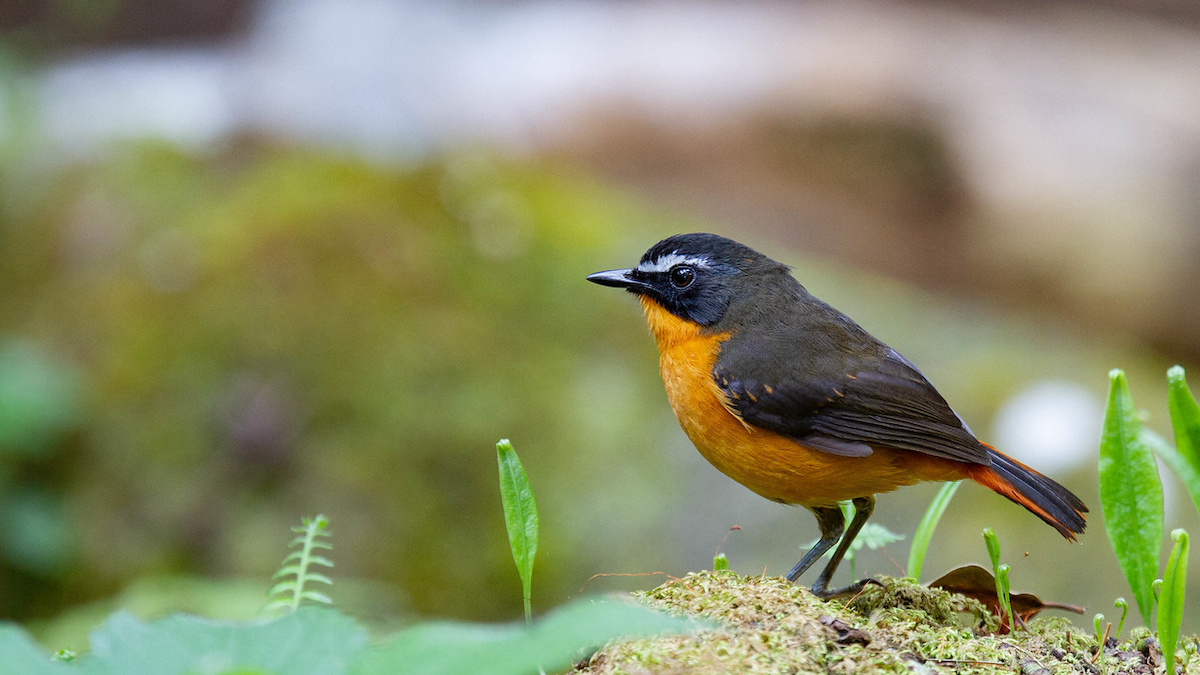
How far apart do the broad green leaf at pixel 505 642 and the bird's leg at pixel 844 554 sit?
1.41 m

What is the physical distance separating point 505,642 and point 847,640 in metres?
0.99

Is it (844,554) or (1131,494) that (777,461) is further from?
(1131,494)

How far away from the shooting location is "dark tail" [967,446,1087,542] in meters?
2.89

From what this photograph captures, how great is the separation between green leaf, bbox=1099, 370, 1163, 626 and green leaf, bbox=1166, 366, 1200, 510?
76mm

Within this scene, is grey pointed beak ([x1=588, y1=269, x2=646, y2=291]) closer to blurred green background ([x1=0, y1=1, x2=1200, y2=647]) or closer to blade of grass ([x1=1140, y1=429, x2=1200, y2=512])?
blurred green background ([x1=0, y1=1, x2=1200, y2=647])

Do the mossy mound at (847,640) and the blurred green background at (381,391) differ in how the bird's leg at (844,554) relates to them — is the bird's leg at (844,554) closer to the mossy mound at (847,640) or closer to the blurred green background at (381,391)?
the mossy mound at (847,640)

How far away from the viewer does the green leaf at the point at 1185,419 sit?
2.22 meters

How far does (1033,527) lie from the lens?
5.51m

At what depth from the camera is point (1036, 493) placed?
2.93 m

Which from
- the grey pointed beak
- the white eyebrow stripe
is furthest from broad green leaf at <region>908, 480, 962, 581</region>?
the grey pointed beak

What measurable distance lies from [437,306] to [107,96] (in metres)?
7.56

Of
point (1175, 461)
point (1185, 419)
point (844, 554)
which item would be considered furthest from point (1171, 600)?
point (844, 554)

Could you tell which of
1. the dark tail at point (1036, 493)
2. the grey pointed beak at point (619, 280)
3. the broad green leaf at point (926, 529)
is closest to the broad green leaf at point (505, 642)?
the broad green leaf at point (926, 529)

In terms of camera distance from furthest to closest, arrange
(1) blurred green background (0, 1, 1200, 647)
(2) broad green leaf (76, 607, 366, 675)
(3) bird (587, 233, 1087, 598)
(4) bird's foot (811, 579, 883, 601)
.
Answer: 1. (1) blurred green background (0, 1, 1200, 647)
2. (3) bird (587, 233, 1087, 598)
3. (4) bird's foot (811, 579, 883, 601)
4. (2) broad green leaf (76, 607, 366, 675)
